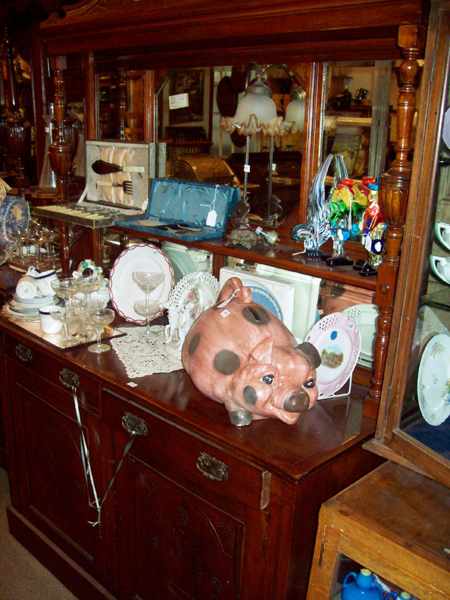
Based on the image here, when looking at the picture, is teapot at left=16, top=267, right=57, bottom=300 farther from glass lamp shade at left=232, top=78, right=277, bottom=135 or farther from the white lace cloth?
glass lamp shade at left=232, top=78, right=277, bottom=135

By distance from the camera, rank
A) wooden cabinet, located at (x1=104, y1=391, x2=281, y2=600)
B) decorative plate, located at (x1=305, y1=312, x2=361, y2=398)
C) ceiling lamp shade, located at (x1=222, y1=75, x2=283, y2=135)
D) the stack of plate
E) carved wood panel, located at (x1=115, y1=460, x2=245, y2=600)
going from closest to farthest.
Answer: wooden cabinet, located at (x1=104, y1=391, x2=281, y2=600) < carved wood panel, located at (x1=115, y1=460, x2=245, y2=600) < decorative plate, located at (x1=305, y1=312, x2=361, y2=398) < ceiling lamp shade, located at (x1=222, y1=75, x2=283, y2=135) < the stack of plate

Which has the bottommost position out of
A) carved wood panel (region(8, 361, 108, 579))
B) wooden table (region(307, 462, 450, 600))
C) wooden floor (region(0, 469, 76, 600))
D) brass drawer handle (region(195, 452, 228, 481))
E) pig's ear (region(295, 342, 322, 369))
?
wooden floor (region(0, 469, 76, 600))

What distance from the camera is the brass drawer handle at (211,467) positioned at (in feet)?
4.51

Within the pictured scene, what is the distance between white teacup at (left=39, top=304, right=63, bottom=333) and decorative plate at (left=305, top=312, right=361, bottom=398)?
892mm

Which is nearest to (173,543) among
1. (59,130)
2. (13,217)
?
(59,130)

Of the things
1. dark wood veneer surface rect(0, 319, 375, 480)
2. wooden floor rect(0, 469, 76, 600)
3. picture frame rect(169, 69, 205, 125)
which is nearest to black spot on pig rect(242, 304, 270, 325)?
dark wood veneer surface rect(0, 319, 375, 480)

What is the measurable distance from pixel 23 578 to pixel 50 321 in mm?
1016

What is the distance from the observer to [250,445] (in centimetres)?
132

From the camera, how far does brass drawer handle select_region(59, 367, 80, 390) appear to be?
1.79 m

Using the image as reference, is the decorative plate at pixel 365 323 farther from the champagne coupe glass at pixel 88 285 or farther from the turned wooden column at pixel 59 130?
the turned wooden column at pixel 59 130

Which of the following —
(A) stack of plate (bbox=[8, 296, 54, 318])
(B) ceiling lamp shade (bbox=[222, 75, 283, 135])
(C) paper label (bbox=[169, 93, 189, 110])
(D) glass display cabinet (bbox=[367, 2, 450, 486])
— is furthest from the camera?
(A) stack of plate (bbox=[8, 296, 54, 318])

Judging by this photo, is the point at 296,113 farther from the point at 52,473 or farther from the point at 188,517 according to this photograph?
the point at 52,473

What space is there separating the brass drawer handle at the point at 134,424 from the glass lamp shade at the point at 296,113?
3.13 ft

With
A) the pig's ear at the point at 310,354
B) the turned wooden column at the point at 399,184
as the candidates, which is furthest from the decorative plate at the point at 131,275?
the turned wooden column at the point at 399,184
